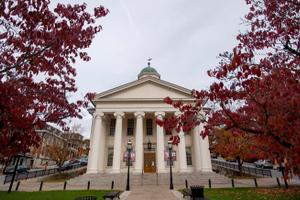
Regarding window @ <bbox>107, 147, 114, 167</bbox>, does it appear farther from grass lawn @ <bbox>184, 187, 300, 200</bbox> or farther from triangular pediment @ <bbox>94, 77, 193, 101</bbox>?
grass lawn @ <bbox>184, 187, 300, 200</bbox>

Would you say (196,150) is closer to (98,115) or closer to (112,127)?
(112,127)

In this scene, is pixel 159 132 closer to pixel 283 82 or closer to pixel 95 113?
pixel 95 113

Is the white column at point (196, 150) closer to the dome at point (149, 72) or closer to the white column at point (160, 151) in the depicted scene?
the white column at point (160, 151)

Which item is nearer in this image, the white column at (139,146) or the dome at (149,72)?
the white column at (139,146)

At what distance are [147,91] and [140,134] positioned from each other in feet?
21.8

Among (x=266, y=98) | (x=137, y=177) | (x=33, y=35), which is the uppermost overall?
(x=33, y=35)

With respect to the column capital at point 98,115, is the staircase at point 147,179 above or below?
below

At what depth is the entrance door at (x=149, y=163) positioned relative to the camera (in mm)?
29156

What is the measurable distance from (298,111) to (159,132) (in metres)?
23.9

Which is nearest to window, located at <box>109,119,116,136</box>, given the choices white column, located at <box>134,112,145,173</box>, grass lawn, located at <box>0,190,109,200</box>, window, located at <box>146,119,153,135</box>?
white column, located at <box>134,112,145,173</box>

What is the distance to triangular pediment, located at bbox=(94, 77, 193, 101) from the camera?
1205 inches

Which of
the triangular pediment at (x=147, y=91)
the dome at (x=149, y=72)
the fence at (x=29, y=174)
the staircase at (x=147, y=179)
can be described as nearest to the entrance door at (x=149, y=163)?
the staircase at (x=147, y=179)

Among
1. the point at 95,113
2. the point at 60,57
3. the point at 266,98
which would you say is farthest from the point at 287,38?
the point at 95,113

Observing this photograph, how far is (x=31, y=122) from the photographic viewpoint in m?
6.63
